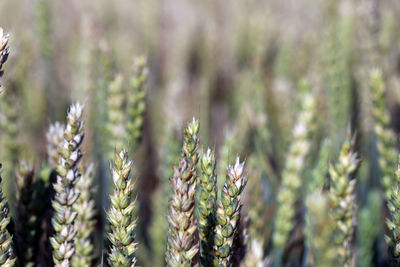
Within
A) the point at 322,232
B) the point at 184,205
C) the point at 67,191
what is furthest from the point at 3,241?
the point at 322,232

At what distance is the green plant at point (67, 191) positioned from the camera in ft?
1.95

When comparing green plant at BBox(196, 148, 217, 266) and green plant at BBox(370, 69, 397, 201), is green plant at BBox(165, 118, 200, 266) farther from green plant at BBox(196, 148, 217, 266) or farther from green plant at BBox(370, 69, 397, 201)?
green plant at BBox(370, 69, 397, 201)

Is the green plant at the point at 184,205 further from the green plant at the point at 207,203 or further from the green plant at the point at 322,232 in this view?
the green plant at the point at 322,232

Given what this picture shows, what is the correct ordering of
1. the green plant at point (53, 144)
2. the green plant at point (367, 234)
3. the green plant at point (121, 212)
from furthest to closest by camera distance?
the green plant at point (367, 234) < the green plant at point (53, 144) < the green plant at point (121, 212)

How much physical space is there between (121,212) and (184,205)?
3.4 inches

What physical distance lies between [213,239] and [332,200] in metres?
0.20

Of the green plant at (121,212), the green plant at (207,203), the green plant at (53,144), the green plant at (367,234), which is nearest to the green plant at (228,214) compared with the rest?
the green plant at (207,203)

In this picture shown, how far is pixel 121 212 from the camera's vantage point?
22.7 inches

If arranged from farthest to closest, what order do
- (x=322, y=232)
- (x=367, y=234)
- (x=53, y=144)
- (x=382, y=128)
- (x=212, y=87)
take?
(x=212, y=87) → (x=367, y=234) → (x=382, y=128) → (x=53, y=144) → (x=322, y=232)

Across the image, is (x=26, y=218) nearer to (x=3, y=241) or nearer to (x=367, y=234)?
(x=3, y=241)

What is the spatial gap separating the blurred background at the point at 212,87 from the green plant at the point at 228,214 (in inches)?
11.5

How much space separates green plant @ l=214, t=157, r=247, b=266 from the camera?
58 centimetres

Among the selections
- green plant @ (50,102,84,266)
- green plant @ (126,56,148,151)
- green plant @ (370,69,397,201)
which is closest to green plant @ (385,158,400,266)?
green plant @ (370,69,397,201)

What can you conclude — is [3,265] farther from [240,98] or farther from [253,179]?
[240,98]
